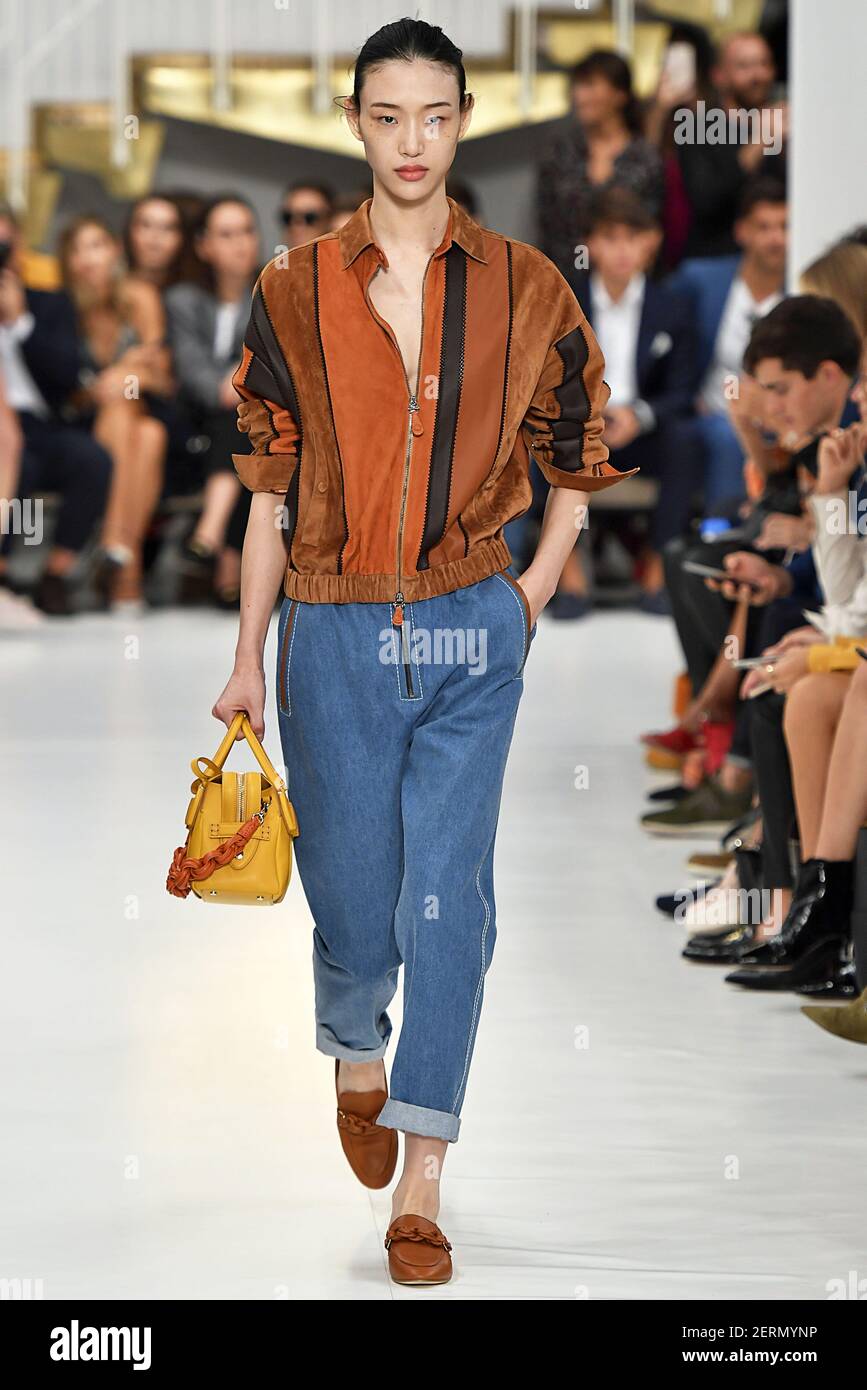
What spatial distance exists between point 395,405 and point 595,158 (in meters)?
6.54

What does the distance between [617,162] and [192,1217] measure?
653 centimetres

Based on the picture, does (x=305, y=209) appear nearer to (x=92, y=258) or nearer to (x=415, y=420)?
(x=92, y=258)

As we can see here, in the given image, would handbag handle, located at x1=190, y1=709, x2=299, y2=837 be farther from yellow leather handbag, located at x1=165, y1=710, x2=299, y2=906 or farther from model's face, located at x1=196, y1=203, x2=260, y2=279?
model's face, located at x1=196, y1=203, x2=260, y2=279

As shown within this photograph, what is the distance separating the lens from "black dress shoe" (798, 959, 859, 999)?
3.31 m

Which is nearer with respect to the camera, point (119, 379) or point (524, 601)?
point (524, 601)

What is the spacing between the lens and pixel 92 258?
27.8 feet

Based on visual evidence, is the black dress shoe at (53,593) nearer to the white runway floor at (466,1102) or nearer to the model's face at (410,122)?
the white runway floor at (466,1102)

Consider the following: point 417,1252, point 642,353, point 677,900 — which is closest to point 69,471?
point 642,353

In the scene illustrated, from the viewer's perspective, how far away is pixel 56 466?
827cm

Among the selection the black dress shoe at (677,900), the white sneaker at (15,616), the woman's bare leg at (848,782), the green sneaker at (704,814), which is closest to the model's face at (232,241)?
the white sneaker at (15,616)

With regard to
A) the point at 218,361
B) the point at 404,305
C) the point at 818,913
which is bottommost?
the point at 818,913

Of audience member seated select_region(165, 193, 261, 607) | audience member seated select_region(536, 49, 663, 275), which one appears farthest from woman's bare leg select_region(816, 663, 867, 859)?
audience member seated select_region(536, 49, 663, 275)

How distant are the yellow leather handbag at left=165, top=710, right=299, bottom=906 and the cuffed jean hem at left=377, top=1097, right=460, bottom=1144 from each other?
0.79 feet

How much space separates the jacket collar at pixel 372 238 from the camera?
7.57ft
